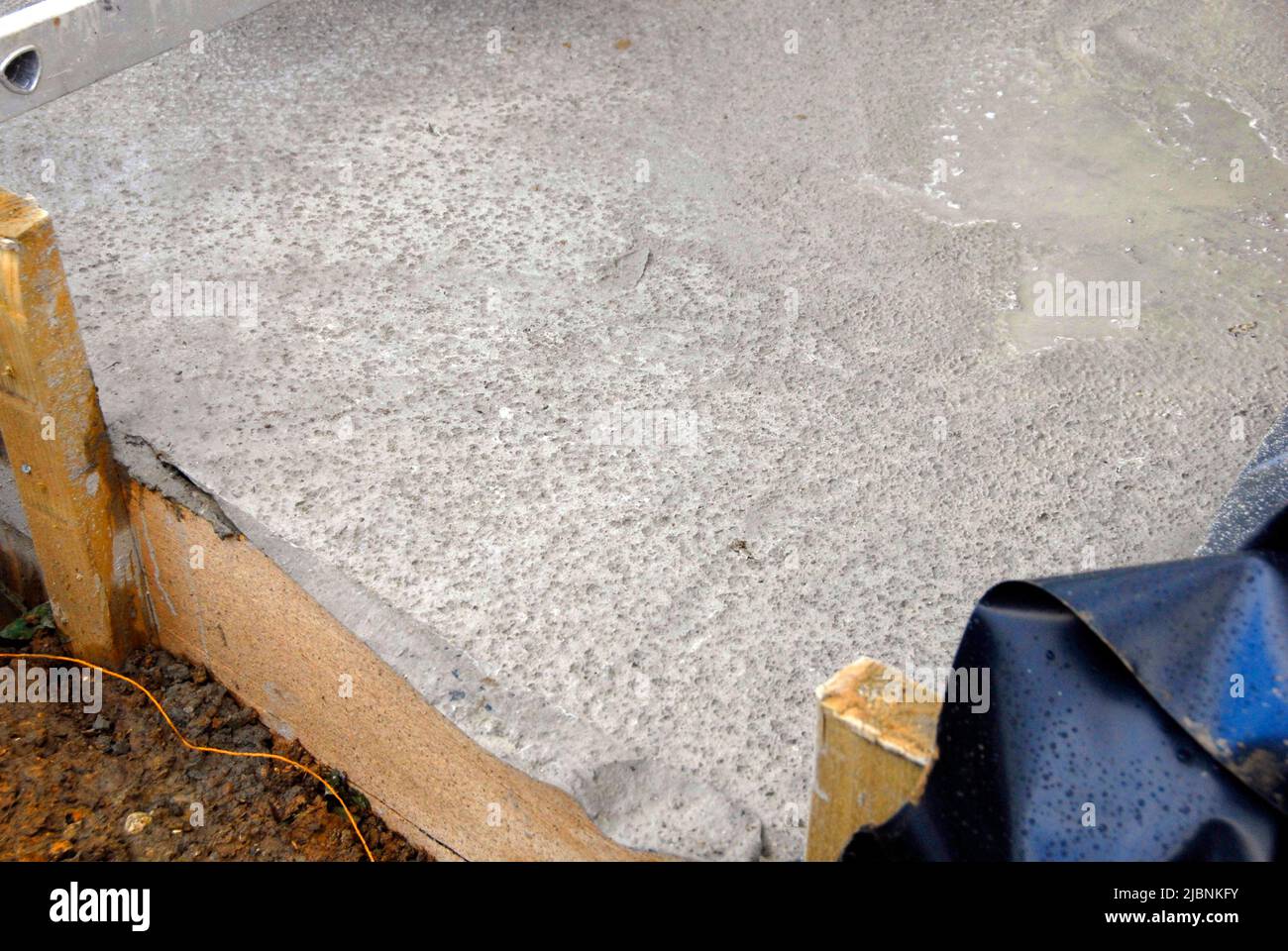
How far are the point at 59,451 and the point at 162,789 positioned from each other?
2.67 ft

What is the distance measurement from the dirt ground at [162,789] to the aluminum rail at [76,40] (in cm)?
151

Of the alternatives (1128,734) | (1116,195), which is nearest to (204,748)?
(1128,734)

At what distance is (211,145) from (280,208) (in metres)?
0.47

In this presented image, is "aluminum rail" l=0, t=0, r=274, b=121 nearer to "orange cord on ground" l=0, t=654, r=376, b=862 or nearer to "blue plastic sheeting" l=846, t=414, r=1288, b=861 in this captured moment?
"orange cord on ground" l=0, t=654, r=376, b=862

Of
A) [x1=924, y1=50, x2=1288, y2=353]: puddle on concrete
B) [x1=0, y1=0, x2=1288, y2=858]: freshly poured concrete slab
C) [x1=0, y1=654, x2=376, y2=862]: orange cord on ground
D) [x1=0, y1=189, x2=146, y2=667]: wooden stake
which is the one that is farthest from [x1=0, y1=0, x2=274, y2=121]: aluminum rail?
[x1=924, y1=50, x2=1288, y2=353]: puddle on concrete

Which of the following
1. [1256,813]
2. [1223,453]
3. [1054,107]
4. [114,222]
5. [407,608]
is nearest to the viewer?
[1256,813]

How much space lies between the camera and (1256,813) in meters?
1.37

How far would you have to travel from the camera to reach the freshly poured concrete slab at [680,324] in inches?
100

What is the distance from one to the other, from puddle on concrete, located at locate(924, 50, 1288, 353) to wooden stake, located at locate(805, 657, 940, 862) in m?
2.04

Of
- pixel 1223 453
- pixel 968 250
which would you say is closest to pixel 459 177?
pixel 968 250

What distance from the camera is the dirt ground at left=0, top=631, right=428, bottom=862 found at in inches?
109

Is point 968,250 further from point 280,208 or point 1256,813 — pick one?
point 1256,813

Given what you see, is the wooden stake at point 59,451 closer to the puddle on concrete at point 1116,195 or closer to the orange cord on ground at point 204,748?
the orange cord on ground at point 204,748

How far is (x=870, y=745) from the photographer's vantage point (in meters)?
1.43
